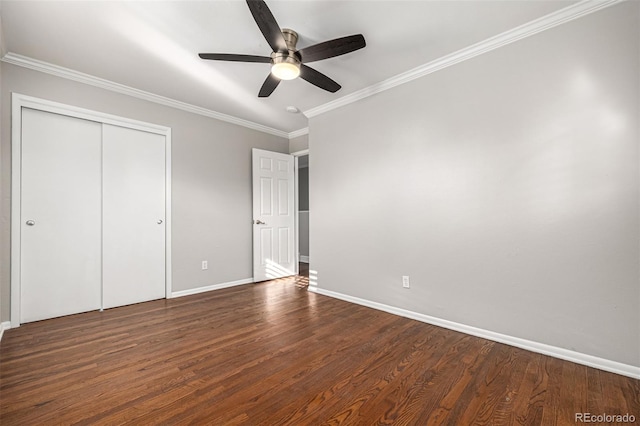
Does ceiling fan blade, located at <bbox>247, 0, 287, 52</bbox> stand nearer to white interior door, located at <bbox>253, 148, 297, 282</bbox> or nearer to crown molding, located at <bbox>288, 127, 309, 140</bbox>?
white interior door, located at <bbox>253, 148, 297, 282</bbox>

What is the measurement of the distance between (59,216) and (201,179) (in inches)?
58.9

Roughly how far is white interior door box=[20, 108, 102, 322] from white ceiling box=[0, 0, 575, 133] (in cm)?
68

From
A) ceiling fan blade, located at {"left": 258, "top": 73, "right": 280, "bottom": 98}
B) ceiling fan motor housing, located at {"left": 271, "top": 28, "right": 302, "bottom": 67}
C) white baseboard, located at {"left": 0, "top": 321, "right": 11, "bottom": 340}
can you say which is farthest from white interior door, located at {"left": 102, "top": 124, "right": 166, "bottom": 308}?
ceiling fan motor housing, located at {"left": 271, "top": 28, "right": 302, "bottom": 67}

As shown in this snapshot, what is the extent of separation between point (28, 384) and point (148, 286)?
5.59ft

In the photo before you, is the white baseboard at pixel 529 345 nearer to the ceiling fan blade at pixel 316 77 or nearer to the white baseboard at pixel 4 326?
the ceiling fan blade at pixel 316 77

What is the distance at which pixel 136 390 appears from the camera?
5.45 ft

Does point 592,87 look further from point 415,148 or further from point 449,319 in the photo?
point 449,319

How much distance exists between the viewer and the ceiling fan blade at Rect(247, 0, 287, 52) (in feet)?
5.34

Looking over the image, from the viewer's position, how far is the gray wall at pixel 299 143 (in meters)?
4.76

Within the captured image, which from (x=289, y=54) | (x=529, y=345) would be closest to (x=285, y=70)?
(x=289, y=54)

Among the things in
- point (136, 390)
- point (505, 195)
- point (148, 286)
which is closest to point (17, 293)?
point (148, 286)

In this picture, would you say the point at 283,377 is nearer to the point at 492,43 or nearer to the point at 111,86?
the point at 492,43

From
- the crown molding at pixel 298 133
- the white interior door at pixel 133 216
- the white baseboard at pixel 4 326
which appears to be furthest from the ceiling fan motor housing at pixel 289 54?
the white baseboard at pixel 4 326

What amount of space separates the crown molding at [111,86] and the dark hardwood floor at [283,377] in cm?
240
